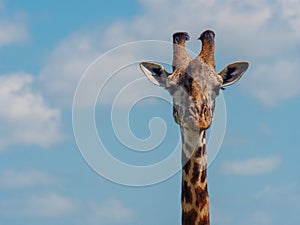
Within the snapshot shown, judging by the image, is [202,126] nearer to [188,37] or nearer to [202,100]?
[202,100]

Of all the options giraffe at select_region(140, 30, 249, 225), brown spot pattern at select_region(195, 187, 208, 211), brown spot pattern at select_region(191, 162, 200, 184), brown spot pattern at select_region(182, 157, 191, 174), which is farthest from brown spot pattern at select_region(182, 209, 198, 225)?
brown spot pattern at select_region(182, 157, 191, 174)

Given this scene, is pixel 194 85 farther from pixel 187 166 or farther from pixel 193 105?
pixel 187 166

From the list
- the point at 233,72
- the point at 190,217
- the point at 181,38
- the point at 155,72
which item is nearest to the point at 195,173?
the point at 190,217

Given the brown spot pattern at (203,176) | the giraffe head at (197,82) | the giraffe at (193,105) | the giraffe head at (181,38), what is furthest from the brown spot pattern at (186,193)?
the giraffe head at (181,38)

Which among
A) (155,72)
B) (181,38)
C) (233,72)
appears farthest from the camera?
(233,72)

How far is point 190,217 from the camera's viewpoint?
49.7 ft

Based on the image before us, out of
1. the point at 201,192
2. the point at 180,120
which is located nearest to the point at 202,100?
the point at 180,120

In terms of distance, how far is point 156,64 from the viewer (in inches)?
616

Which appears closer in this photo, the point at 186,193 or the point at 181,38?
the point at 186,193

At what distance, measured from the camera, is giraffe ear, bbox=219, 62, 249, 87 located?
16078 millimetres

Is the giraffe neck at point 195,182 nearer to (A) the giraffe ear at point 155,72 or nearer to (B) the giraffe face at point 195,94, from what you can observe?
(B) the giraffe face at point 195,94

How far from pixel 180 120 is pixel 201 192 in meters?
1.25

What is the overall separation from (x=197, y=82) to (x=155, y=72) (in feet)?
3.30

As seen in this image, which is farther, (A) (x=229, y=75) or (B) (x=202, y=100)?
(A) (x=229, y=75)
